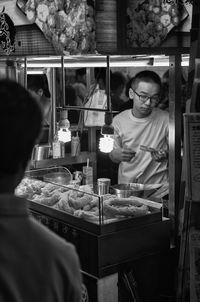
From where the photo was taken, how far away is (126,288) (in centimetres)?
346

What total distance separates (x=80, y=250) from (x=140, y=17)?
1.70m

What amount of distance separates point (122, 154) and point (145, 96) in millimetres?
674

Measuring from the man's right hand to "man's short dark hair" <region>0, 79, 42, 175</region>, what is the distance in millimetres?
3733

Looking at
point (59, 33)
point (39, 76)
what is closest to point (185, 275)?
point (59, 33)

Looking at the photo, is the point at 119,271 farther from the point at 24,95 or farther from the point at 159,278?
the point at 24,95

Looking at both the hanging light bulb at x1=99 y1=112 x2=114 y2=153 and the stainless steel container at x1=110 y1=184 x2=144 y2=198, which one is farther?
the stainless steel container at x1=110 y1=184 x2=144 y2=198

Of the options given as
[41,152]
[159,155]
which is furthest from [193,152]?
[41,152]

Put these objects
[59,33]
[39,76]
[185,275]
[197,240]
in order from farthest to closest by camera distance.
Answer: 1. [39,76]
2. [59,33]
3. [185,275]
4. [197,240]

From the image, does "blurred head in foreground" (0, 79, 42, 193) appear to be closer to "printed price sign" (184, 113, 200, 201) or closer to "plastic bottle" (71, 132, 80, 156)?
"printed price sign" (184, 113, 200, 201)

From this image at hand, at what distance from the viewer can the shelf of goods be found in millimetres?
3256

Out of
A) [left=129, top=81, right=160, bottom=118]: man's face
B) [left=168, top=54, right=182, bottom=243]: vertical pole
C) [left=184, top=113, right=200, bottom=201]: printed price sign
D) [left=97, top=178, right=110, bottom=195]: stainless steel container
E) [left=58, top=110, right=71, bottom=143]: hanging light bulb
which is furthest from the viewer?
[left=129, top=81, right=160, bottom=118]: man's face

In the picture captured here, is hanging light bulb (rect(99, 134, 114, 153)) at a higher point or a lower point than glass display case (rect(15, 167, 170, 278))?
higher

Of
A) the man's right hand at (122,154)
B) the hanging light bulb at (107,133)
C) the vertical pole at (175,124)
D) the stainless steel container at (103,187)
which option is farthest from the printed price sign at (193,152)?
the man's right hand at (122,154)

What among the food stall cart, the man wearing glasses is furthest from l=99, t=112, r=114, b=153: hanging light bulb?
the man wearing glasses
